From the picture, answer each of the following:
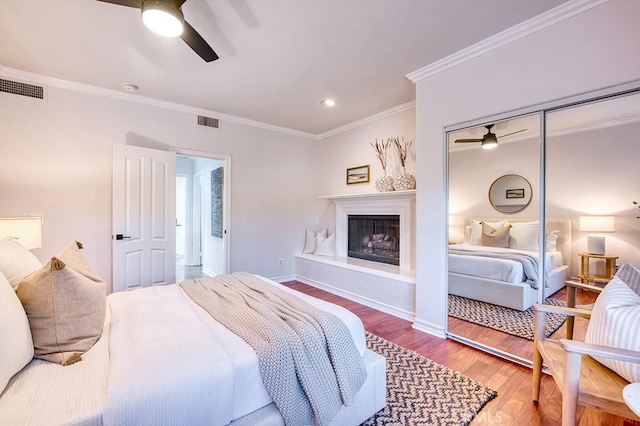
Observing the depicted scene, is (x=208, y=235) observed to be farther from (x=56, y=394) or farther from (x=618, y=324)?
(x=618, y=324)

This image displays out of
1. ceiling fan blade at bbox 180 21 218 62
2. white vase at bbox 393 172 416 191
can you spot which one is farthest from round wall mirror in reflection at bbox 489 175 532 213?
ceiling fan blade at bbox 180 21 218 62

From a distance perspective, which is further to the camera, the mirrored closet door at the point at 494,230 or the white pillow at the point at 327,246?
the white pillow at the point at 327,246

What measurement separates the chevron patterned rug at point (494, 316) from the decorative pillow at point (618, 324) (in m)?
0.93

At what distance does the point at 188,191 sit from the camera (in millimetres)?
6406

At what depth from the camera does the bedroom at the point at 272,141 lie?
1913mm

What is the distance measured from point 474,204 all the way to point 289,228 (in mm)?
2981

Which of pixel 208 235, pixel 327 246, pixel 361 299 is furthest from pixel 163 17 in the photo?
pixel 208 235

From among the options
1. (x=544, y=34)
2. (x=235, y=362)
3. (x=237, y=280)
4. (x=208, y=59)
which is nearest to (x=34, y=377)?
(x=235, y=362)

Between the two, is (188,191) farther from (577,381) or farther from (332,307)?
(577,381)

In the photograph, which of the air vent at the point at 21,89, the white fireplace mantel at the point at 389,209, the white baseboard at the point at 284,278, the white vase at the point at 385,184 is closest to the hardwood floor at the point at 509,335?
the white fireplace mantel at the point at 389,209

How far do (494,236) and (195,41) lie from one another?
275 centimetres

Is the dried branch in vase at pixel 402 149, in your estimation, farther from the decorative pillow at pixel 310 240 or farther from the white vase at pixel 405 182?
the decorative pillow at pixel 310 240

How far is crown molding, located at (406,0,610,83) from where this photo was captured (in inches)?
73.4

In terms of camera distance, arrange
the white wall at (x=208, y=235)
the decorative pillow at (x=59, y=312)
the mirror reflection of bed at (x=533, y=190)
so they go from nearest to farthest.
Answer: the decorative pillow at (x=59, y=312) → the mirror reflection of bed at (x=533, y=190) → the white wall at (x=208, y=235)
